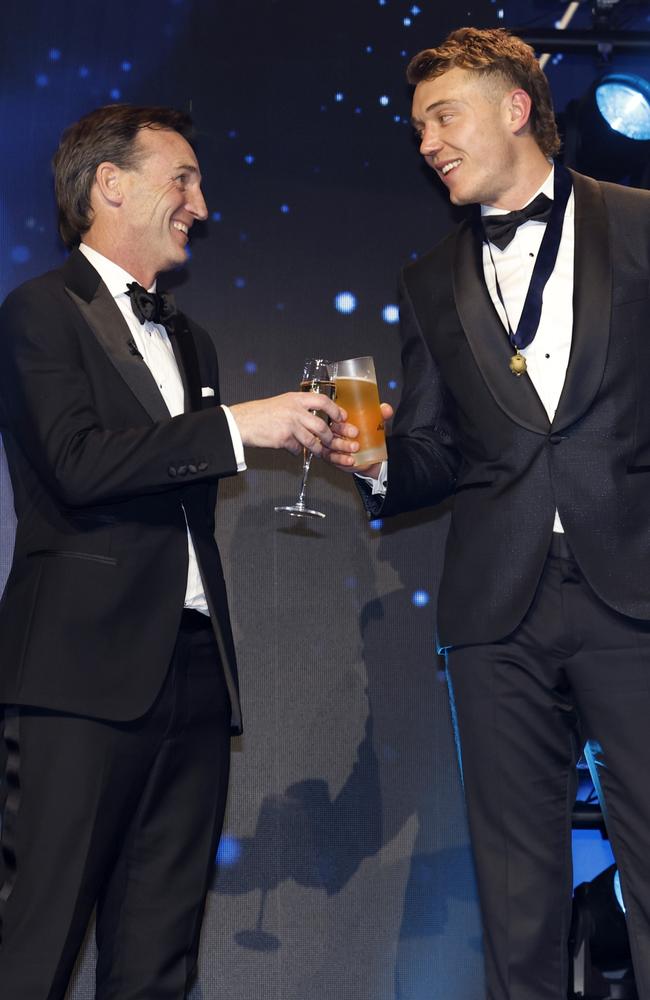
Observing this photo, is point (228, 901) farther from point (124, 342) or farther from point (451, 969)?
point (124, 342)

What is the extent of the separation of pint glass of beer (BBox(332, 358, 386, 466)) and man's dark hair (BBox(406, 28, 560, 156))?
785 millimetres

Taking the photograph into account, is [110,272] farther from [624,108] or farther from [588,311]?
[624,108]

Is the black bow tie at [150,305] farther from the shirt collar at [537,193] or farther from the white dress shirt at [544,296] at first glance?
the shirt collar at [537,193]

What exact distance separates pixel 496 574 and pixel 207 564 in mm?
571

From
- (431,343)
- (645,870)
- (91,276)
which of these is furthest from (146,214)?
(645,870)

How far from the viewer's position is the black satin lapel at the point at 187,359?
2.49 metres

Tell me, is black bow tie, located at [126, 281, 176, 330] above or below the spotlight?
below

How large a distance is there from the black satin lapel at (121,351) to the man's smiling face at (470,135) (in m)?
0.81

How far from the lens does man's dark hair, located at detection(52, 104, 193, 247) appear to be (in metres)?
2.60

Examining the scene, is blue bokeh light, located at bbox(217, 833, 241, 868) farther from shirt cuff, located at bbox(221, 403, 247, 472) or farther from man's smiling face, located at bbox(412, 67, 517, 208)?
man's smiling face, located at bbox(412, 67, 517, 208)

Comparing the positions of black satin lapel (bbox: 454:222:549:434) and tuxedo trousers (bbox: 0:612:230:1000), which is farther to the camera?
black satin lapel (bbox: 454:222:549:434)

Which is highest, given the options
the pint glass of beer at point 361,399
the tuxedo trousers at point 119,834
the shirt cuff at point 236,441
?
the pint glass of beer at point 361,399

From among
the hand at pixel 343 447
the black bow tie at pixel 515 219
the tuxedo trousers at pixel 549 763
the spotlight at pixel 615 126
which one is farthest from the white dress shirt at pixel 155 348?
the spotlight at pixel 615 126

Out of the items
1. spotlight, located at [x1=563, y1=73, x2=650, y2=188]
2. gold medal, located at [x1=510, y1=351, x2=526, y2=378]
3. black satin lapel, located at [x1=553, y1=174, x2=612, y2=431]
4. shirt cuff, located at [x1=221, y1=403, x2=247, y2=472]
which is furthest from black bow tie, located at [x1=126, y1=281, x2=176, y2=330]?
spotlight, located at [x1=563, y1=73, x2=650, y2=188]
